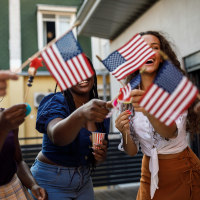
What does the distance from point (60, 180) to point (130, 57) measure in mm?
1006

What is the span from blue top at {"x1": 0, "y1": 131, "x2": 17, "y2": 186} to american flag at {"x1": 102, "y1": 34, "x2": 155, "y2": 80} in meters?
0.81

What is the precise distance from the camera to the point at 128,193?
6246mm

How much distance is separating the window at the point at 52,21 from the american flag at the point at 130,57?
11254mm

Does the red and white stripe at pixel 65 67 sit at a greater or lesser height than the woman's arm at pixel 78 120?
greater

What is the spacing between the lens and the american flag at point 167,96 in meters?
1.45

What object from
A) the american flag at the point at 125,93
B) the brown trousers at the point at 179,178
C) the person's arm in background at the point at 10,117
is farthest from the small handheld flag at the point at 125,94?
the brown trousers at the point at 179,178

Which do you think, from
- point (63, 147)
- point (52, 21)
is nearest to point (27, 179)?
point (63, 147)

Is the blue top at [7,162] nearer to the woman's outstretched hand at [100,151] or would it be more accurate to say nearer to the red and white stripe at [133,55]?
the woman's outstretched hand at [100,151]

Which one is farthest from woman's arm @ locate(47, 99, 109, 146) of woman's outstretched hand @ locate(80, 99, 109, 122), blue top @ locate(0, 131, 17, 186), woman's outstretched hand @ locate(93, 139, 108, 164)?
woman's outstretched hand @ locate(93, 139, 108, 164)

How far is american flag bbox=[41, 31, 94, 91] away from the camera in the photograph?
60.2 inches

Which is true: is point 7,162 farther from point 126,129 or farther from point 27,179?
point 126,129

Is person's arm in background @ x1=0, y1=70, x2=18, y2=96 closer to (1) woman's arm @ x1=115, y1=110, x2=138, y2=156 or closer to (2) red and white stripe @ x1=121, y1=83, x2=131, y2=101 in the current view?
(2) red and white stripe @ x1=121, y1=83, x2=131, y2=101

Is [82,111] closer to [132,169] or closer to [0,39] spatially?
[132,169]

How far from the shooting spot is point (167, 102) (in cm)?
147
